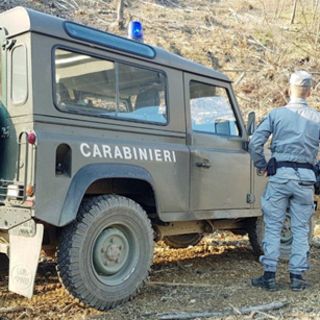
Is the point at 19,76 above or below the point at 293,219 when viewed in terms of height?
above

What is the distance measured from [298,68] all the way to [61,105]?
11.3 meters

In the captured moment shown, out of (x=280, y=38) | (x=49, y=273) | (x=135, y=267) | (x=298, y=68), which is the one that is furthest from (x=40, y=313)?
(x=280, y=38)

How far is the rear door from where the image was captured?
4477mm

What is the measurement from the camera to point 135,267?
12.5 feet

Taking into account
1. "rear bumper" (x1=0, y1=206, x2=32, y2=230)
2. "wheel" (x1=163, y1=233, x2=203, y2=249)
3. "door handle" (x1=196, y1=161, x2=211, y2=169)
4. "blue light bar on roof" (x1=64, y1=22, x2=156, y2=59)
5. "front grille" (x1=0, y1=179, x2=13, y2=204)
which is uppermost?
"blue light bar on roof" (x1=64, y1=22, x2=156, y2=59)

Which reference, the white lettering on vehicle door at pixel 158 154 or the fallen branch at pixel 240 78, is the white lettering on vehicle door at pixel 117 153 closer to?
the white lettering on vehicle door at pixel 158 154

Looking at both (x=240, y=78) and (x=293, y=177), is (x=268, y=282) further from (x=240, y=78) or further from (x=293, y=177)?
(x=240, y=78)

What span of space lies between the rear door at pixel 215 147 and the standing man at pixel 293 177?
556 mm

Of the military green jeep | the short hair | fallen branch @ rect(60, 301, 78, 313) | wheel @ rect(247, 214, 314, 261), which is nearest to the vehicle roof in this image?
the military green jeep

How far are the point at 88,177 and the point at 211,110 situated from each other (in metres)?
1.96

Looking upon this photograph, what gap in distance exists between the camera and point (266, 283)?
412cm

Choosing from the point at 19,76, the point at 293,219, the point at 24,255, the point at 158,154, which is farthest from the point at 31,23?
the point at 293,219

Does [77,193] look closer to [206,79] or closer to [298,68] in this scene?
[206,79]

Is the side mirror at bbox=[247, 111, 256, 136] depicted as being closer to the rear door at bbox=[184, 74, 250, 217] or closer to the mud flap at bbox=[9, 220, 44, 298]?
the rear door at bbox=[184, 74, 250, 217]
